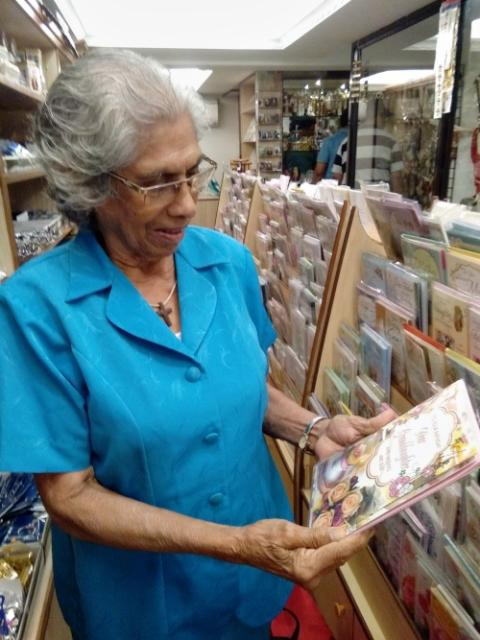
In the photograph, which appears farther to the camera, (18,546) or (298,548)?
(18,546)

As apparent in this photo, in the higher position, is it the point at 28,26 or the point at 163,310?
the point at 28,26

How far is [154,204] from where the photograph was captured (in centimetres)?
84

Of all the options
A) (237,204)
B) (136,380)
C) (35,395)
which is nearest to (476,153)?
(237,204)

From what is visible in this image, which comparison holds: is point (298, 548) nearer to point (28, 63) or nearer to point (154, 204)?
point (154, 204)

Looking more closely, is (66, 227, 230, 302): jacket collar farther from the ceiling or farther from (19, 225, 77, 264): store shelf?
the ceiling

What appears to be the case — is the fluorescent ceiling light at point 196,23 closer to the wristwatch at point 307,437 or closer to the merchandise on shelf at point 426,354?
the merchandise on shelf at point 426,354

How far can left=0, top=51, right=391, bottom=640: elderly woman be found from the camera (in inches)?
30.3

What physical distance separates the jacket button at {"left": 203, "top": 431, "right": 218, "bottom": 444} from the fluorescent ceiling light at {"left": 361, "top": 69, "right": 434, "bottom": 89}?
4355mm

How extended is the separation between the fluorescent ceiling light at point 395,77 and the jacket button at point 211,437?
435 centimetres

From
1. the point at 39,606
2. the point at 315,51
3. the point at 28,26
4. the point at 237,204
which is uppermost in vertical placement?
the point at 315,51

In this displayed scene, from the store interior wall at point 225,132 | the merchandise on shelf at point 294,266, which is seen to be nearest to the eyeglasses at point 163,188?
the merchandise on shelf at point 294,266

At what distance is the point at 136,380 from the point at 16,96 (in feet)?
6.01

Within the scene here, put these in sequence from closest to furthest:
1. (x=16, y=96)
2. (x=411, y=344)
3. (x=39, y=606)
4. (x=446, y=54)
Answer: (x=411, y=344) < (x=39, y=606) < (x=16, y=96) < (x=446, y=54)

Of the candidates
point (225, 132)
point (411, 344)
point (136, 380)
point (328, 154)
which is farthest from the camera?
point (225, 132)
